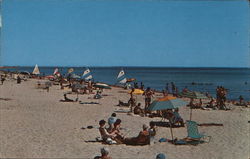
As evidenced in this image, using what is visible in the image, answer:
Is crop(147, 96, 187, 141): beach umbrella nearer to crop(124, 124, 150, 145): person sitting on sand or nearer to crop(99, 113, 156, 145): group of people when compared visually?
crop(99, 113, 156, 145): group of people

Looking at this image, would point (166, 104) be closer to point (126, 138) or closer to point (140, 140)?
point (140, 140)

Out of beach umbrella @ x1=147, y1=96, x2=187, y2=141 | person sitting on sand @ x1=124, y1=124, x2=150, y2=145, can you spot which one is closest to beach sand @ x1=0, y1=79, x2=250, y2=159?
person sitting on sand @ x1=124, y1=124, x2=150, y2=145

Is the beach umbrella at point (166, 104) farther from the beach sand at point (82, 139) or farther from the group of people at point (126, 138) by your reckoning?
the beach sand at point (82, 139)

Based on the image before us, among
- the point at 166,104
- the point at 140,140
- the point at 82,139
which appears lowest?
the point at 82,139

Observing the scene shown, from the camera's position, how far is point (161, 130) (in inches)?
490

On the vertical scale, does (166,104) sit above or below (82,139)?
above

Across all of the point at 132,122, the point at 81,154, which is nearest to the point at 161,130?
the point at 132,122

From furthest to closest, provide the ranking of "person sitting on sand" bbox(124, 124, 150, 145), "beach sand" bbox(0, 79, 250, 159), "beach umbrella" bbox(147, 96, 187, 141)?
"beach umbrella" bbox(147, 96, 187, 141)
"person sitting on sand" bbox(124, 124, 150, 145)
"beach sand" bbox(0, 79, 250, 159)

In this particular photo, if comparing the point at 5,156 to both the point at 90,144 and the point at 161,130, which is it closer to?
the point at 90,144

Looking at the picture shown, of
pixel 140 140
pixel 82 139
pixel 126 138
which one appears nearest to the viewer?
pixel 140 140

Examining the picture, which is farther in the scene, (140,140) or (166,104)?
(166,104)

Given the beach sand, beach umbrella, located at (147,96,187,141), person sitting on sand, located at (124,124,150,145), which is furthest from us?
beach umbrella, located at (147,96,187,141)

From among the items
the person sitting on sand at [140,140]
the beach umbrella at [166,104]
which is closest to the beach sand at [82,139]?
the person sitting on sand at [140,140]

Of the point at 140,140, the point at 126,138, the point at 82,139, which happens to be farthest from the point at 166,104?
the point at 82,139
